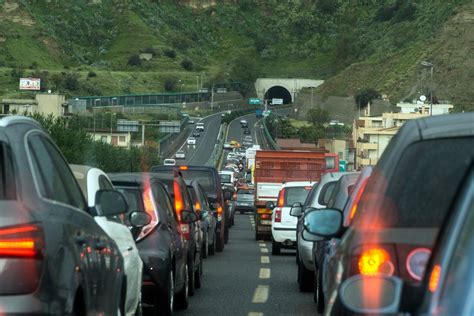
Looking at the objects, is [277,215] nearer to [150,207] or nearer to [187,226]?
[187,226]

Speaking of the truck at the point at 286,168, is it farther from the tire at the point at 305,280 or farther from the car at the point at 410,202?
the car at the point at 410,202

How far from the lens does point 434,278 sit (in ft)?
14.8

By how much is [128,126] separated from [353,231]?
10440 centimetres

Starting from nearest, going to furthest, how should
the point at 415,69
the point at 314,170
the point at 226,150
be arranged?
1. the point at 314,170
2. the point at 415,69
3. the point at 226,150

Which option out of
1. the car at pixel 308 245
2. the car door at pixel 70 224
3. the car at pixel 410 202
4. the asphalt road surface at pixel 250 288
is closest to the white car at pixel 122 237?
the car door at pixel 70 224

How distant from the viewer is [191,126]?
173m

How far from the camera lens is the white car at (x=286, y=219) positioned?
26.2m

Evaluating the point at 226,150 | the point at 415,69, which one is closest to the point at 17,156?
the point at 415,69

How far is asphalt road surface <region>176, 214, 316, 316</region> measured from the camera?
1546 centimetres

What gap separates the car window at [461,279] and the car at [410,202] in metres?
1.17

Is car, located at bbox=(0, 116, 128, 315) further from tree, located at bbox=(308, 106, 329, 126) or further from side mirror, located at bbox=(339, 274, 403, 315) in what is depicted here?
tree, located at bbox=(308, 106, 329, 126)

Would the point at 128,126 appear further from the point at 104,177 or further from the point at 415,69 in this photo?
the point at 104,177

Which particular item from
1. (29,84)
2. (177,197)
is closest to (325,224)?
(177,197)

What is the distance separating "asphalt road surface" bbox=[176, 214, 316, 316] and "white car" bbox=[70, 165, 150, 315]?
3.90 metres
